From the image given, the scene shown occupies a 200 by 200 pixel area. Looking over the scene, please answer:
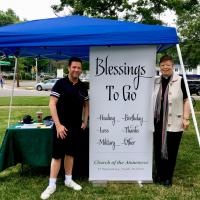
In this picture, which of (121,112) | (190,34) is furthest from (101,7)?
(190,34)

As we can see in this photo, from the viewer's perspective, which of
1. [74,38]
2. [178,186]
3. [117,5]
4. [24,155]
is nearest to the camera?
[74,38]

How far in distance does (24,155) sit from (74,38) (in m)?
1.97

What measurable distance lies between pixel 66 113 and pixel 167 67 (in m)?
1.46

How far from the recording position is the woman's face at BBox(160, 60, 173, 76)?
18.1 feet

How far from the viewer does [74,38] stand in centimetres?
533

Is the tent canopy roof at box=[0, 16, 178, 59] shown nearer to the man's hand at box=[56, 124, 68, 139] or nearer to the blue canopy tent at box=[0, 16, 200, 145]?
the blue canopy tent at box=[0, 16, 200, 145]

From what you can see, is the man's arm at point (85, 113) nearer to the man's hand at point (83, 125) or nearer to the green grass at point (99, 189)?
the man's hand at point (83, 125)

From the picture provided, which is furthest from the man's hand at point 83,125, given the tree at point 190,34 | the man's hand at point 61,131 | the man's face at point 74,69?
the tree at point 190,34

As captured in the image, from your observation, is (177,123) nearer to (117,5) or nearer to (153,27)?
(153,27)

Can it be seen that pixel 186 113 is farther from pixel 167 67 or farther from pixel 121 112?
pixel 121 112

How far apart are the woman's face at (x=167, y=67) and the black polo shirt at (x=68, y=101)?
1.15 metres

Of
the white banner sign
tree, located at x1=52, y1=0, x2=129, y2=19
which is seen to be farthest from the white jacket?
tree, located at x1=52, y1=0, x2=129, y2=19

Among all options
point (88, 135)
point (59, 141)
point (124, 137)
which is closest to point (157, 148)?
point (124, 137)

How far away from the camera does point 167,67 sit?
5523 millimetres
